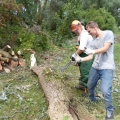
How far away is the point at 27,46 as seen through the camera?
301 inches

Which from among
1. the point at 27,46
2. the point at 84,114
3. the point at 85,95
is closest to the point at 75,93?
the point at 85,95

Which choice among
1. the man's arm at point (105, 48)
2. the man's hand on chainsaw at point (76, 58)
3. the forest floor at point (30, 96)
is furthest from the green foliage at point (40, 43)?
the man's arm at point (105, 48)

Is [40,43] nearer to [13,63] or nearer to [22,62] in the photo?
[22,62]

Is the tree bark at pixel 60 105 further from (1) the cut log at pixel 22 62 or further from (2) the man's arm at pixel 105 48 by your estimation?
(1) the cut log at pixel 22 62

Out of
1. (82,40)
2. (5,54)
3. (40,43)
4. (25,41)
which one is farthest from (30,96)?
(40,43)

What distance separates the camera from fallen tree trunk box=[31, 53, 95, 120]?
3425 millimetres

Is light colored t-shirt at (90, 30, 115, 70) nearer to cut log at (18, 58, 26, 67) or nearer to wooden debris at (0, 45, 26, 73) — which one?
wooden debris at (0, 45, 26, 73)

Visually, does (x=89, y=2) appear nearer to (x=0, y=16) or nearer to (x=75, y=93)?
(x=0, y=16)

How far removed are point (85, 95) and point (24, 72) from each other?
217 centimetres

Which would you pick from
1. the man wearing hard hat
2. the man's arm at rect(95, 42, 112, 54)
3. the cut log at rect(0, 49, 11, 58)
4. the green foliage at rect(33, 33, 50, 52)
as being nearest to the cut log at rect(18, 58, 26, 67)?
the cut log at rect(0, 49, 11, 58)

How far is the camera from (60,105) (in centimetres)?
367

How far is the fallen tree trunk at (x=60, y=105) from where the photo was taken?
3425 mm

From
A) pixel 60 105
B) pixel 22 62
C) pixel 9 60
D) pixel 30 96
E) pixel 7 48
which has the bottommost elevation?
pixel 30 96

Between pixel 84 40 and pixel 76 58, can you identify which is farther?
pixel 84 40
